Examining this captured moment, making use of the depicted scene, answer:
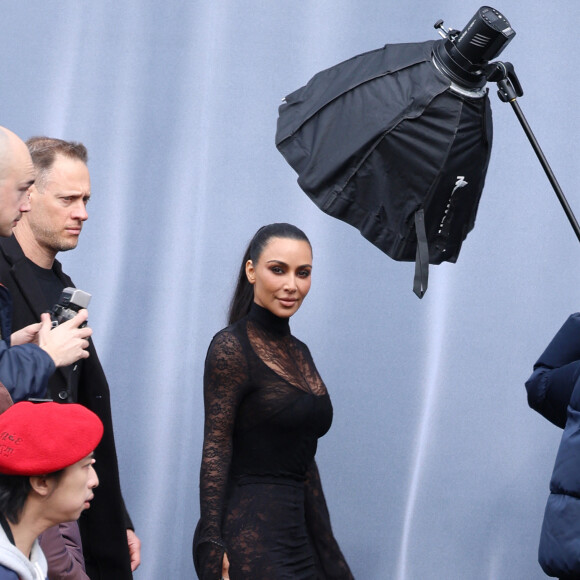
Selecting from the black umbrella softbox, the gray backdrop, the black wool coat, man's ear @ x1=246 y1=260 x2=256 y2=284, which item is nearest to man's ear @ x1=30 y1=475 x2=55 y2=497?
the black umbrella softbox

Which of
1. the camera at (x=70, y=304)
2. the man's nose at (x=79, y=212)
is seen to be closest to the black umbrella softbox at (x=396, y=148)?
the camera at (x=70, y=304)

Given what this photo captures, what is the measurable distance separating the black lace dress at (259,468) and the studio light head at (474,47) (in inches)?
44.9

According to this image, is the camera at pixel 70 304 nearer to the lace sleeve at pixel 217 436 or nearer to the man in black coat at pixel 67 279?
the man in black coat at pixel 67 279

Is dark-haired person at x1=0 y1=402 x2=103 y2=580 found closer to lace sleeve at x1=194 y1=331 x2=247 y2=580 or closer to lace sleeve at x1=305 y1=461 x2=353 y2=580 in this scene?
lace sleeve at x1=194 y1=331 x2=247 y2=580

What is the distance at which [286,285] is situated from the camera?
299 cm

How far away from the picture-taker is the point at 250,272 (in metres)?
3.08

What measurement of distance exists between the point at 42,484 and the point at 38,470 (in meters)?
0.06

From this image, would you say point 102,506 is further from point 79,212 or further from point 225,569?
point 79,212

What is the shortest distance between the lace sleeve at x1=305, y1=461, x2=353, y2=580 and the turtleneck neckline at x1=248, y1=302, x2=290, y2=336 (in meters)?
0.39

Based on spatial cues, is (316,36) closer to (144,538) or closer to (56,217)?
(56,217)

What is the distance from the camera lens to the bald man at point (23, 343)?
2.03 metres

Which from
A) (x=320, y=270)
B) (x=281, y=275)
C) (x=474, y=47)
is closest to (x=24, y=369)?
(x=474, y=47)

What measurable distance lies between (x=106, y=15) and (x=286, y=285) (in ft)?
4.83

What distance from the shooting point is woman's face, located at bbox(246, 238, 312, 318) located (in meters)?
2.99
